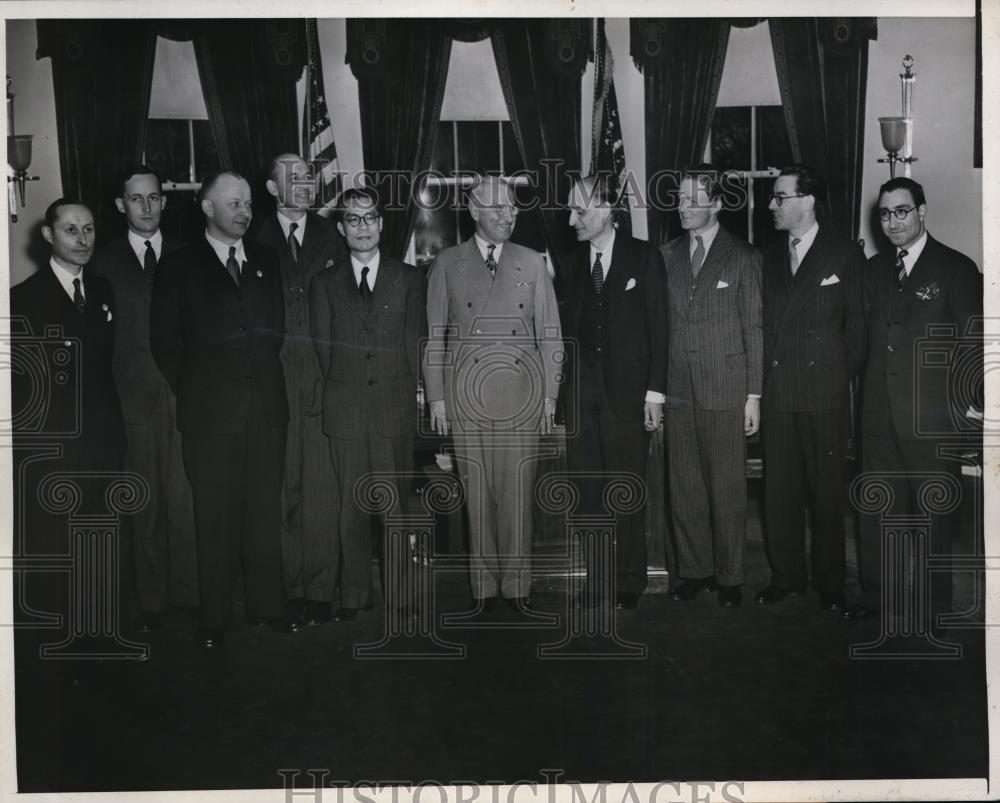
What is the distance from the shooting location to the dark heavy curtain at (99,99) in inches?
160

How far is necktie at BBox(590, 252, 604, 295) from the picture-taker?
4.20 m

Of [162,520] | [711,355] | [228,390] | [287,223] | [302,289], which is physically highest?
[287,223]

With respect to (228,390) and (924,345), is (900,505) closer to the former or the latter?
(924,345)

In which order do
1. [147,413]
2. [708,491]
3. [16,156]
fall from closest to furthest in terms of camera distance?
[16,156] → [147,413] → [708,491]

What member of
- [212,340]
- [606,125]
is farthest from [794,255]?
[212,340]

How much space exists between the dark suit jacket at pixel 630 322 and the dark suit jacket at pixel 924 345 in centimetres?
73

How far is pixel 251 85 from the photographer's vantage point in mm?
4109

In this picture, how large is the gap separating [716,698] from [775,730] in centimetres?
22

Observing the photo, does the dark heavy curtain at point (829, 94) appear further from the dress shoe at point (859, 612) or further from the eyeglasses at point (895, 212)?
the dress shoe at point (859, 612)

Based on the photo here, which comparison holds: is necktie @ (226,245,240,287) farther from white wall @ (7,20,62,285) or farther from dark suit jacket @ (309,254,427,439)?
white wall @ (7,20,62,285)

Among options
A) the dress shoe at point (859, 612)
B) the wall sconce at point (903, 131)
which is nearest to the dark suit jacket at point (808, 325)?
the wall sconce at point (903, 131)

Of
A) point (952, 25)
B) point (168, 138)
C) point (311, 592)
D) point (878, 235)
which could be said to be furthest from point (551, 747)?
point (952, 25)

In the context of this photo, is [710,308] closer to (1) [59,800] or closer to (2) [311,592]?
(2) [311,592]

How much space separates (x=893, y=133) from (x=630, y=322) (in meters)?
1.11
